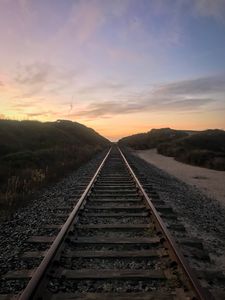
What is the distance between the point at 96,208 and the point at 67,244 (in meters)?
2.86

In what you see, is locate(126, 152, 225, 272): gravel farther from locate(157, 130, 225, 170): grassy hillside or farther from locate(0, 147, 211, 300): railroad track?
locate(157, 130, 225, 170): grassy hillside

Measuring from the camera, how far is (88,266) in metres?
4.95

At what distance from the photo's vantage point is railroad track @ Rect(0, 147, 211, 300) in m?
4.06

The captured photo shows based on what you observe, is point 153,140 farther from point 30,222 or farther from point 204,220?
point 30,222

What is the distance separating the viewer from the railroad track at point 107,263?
4.06 metres

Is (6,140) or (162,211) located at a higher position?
(6,140)

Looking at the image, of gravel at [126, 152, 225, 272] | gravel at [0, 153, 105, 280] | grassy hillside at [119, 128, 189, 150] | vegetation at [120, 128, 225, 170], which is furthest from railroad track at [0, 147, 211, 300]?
grassy hillside at [119, 128, 189, 150]

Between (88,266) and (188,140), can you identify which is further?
(188,140)

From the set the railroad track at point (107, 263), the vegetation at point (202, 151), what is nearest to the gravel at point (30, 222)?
the railroad track at point (107, 263)

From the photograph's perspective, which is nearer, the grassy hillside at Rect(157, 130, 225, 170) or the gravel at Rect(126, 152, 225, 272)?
the gravel at Rect(126, 152, 225, 272)

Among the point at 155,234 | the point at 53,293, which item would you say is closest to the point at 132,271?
the point at 53,293

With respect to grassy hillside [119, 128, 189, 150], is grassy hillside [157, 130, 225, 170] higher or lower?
lower

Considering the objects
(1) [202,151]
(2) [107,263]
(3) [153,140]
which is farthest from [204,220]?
(3) [153,140]

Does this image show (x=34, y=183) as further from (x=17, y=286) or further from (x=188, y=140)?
(x=188, y=140)
